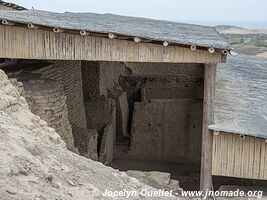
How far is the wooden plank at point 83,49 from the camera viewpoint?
9.70m

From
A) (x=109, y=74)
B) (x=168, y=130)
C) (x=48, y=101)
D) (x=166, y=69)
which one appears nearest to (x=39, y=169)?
(x=48, y=101)

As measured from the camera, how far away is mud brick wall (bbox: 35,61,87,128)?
37.8ft

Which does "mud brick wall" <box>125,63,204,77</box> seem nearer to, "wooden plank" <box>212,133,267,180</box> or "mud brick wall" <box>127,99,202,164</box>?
"mud brick wall" <box>127,99,202,164</box>

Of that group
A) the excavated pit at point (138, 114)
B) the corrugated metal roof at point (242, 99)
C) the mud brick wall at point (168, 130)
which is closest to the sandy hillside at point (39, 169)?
the corrugated metal roof at point (242, 99)

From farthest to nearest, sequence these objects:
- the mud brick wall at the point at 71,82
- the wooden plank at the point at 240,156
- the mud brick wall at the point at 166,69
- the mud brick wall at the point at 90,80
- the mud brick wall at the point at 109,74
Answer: the mud brick wall at the point at 166,69
the mud brick wall at the point at 109,74
the mud brick wall at the point at 90,80
the mud brick wall at the point at 71,82
the wooden plank at the point at 240,156

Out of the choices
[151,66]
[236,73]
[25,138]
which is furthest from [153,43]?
[151,66]

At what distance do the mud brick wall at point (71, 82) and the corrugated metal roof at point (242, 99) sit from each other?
4282 millimetres

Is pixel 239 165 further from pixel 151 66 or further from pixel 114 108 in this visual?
pixel 151 66

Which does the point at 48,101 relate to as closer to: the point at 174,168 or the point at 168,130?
the point at 174,168

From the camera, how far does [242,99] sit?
1173 cm

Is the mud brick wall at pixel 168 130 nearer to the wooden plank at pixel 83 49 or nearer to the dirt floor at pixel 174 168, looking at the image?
the dirt floor at pixel 174 168

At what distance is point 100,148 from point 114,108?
2.75 metres

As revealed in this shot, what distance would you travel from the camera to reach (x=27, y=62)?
37.8ft

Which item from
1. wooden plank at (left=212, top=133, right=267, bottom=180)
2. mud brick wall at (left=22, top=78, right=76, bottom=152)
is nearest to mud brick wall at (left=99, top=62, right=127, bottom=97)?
mud brick wall at (left=22, top=78, right=76, bottom=152)
